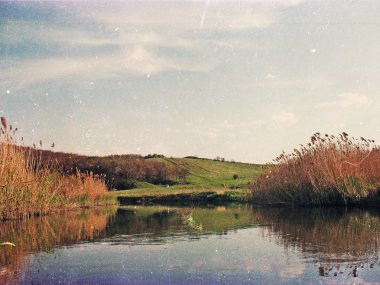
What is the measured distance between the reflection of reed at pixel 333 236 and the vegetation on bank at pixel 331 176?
270 centimetres

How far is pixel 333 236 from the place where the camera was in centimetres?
966

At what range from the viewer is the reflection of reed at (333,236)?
698 centimetres

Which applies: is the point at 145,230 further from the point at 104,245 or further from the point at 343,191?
the point at 343,191

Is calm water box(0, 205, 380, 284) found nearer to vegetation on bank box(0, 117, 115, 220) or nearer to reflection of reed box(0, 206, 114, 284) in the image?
reflection of reed box(0, 206, 114, 284)

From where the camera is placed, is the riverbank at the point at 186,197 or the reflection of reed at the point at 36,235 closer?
the reflection of reed at the point at 36,235

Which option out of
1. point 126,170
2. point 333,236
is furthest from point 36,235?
point 126,170

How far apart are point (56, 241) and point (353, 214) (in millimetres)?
8742

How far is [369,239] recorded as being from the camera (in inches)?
356

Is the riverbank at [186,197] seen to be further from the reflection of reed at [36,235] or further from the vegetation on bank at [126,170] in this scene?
the reflection of reed at [36,235]

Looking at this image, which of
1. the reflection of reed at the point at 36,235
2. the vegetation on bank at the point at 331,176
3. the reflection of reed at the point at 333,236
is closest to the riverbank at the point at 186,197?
the vegetation on bank at the point at 331,176

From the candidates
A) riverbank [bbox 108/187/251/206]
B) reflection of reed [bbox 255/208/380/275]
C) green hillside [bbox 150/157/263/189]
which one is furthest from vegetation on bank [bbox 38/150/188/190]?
reflection of reed [bbox 255/208/380/275]

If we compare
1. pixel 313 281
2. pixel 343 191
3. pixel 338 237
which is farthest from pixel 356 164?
pixel 313 281

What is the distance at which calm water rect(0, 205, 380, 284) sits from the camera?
20.3ft

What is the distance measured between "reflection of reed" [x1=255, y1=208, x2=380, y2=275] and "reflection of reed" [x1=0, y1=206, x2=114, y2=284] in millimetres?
4105
